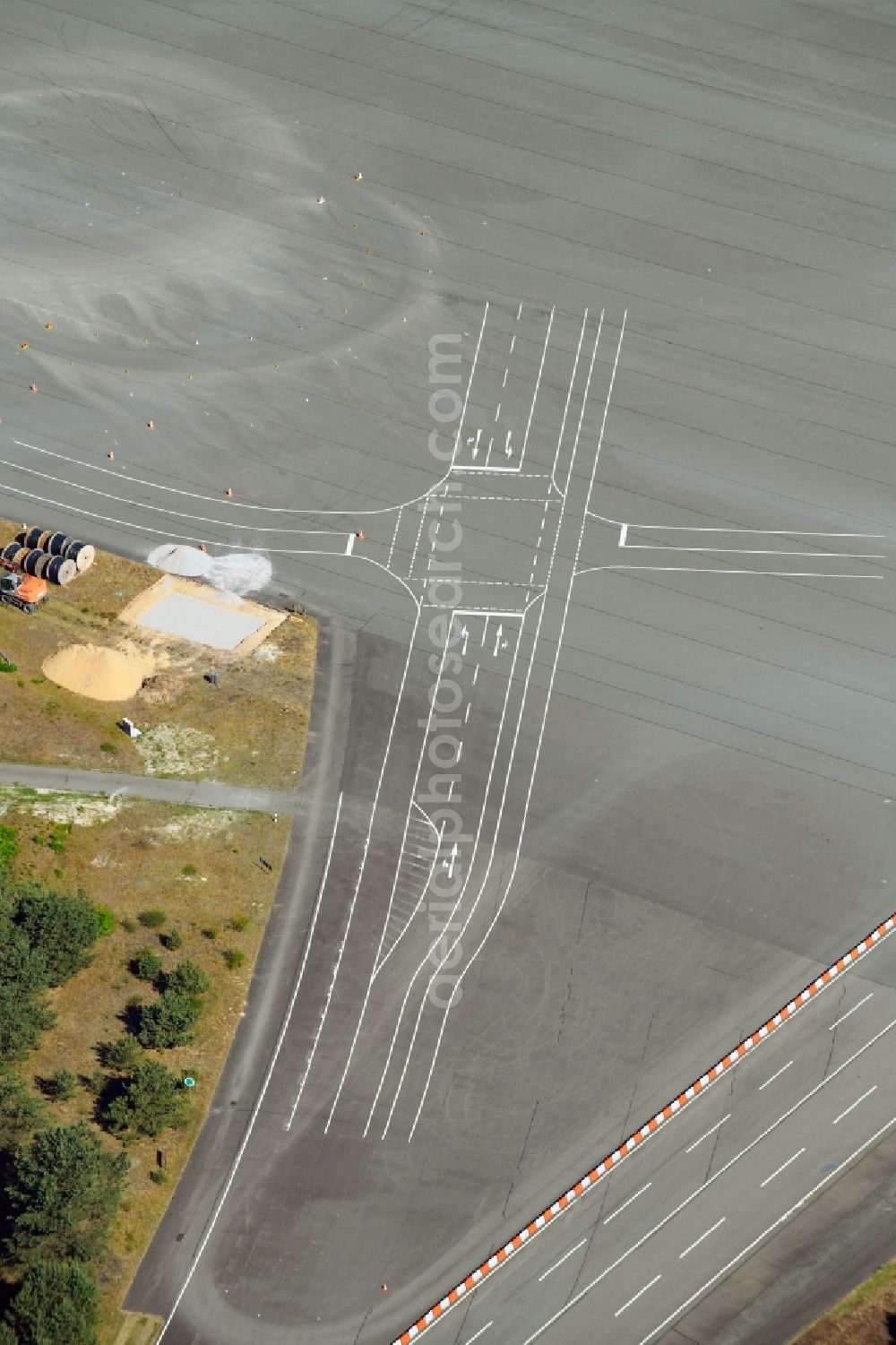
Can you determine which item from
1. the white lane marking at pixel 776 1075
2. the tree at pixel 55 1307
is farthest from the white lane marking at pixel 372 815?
the white lane marking at pixel 776 1075

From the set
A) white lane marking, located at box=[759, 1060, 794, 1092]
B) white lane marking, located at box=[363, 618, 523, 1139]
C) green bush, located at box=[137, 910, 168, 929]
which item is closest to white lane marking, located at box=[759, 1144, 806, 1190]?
white lane marking, located at box=[759, 1060, 794, 1092]

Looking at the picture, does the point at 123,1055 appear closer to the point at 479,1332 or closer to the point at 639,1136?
the point at 479,1332

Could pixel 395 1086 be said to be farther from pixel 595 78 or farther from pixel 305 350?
pixel 595 78

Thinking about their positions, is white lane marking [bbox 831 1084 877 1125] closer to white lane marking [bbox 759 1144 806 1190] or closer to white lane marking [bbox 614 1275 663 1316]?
white lane marking [bbox 759 1144 806 1190]

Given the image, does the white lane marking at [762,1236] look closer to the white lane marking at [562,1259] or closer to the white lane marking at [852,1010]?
the white lane marking at [562,1259]

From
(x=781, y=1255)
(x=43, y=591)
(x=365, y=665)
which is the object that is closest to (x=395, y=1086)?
(x=781, y=1255)

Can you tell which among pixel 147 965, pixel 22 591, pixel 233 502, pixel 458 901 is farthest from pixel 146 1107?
pixel 233 502
